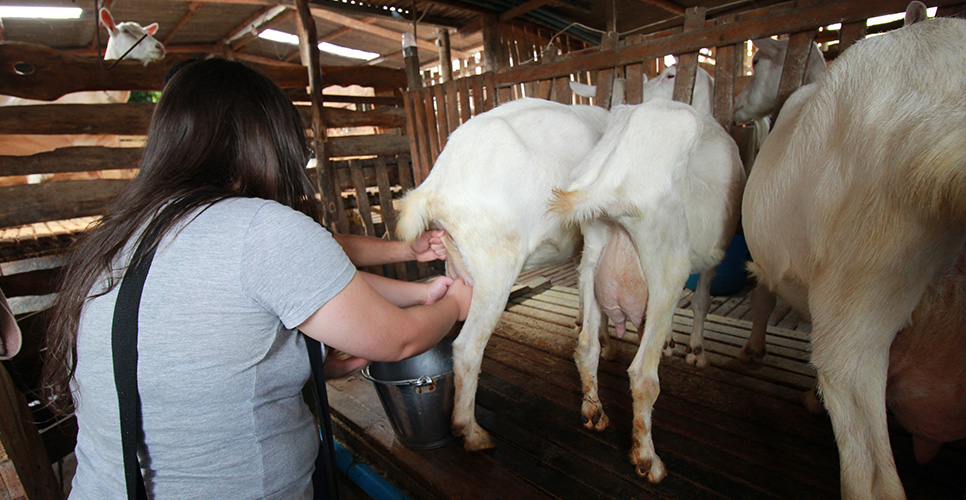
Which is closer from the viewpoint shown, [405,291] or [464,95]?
[405,291]

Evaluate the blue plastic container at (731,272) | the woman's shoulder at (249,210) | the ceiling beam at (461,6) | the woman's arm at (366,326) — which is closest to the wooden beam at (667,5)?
the ceiling beam at (461,6)

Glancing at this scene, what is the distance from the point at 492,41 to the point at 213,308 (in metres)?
6.25

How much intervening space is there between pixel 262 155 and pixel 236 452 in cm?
85

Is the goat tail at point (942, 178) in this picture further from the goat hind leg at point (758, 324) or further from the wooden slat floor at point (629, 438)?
the goat hind leg at point (758, 324)

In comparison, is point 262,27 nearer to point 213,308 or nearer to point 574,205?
point 574,205

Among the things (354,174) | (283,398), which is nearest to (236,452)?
(283,398)

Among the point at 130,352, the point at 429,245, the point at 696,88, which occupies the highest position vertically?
the point at 696,88

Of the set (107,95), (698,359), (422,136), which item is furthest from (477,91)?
(107,95)

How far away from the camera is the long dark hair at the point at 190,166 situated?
1.17 meters

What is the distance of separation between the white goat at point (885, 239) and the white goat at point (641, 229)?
18.4 inches

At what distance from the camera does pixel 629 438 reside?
2309 millimetres

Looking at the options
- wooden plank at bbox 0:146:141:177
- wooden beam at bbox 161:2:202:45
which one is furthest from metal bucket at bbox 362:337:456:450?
wooden beam at bbox 161:2:202:45

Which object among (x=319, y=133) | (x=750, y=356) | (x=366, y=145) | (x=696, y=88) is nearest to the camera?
(x=750, y=356)

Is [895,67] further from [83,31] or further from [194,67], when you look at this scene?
[83,31]
